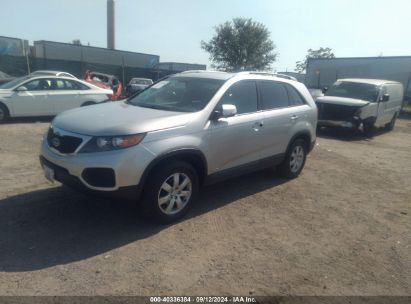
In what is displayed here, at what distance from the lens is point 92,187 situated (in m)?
3.65

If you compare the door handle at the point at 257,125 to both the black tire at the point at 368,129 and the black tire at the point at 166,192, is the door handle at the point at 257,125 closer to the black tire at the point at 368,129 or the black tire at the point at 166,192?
the black tire at the point at 166,192

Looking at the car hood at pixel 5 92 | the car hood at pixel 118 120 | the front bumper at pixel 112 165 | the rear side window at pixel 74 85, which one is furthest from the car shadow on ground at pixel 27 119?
the front bumper at pixel 112 165

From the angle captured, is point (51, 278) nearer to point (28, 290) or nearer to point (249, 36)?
point (28, 290)

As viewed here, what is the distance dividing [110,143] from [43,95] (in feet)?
27.2

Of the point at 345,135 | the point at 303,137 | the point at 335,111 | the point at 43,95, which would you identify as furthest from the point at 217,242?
the point at 345,135

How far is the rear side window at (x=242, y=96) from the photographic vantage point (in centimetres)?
480

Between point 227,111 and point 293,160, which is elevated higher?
point 227,111

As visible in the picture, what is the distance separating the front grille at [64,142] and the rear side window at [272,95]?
281 centimetres

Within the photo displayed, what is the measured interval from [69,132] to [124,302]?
1.94 metres

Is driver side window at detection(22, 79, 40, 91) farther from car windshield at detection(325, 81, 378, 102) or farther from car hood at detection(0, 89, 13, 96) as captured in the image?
car windshield at detection(325, 81, 378, 102)

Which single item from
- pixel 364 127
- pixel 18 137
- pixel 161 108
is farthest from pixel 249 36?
pixel 161 108

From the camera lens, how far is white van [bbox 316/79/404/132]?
11734 millimetres

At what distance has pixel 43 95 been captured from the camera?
423 inches

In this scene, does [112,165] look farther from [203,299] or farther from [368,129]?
[368,129]
